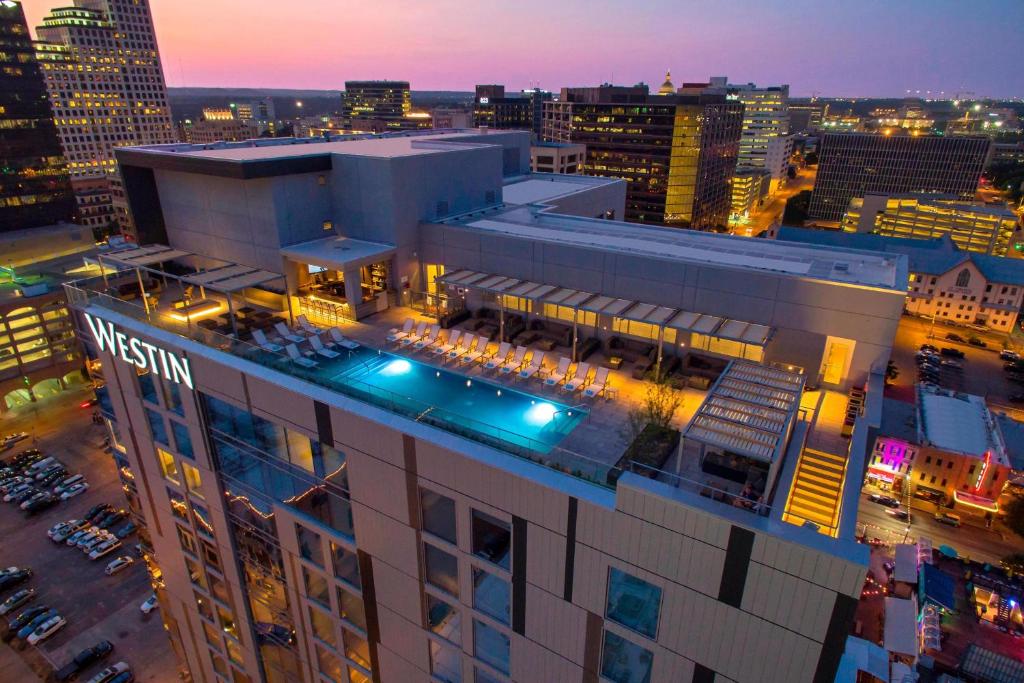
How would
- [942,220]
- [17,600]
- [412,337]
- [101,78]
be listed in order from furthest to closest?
[101,78] < [942,220] < [17,600] < [412,337]

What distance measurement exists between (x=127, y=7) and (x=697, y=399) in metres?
154

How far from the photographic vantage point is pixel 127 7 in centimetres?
11812

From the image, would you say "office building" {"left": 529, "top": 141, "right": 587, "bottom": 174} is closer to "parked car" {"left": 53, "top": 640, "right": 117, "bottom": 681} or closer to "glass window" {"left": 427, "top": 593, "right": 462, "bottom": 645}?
"parked car" {"left": 53, "top": 640, "right": 117, "bottom": 681}

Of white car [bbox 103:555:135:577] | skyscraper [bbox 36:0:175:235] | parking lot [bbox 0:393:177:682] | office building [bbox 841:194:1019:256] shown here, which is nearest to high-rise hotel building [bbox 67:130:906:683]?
parking lot [bbox 0:393:177:682]

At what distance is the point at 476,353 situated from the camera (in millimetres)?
19031

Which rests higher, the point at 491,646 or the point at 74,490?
the point at 491,646

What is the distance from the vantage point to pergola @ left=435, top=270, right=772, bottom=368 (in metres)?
17.8

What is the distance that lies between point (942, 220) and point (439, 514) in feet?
355

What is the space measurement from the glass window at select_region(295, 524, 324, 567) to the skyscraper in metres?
125

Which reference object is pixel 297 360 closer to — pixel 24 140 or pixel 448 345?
pixel 448 345

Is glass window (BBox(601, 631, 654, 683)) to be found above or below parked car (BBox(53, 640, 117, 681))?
above

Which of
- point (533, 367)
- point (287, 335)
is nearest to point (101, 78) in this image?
point (287, 335)

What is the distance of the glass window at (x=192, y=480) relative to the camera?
56.0 ft

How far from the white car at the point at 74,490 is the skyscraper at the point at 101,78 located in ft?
286
